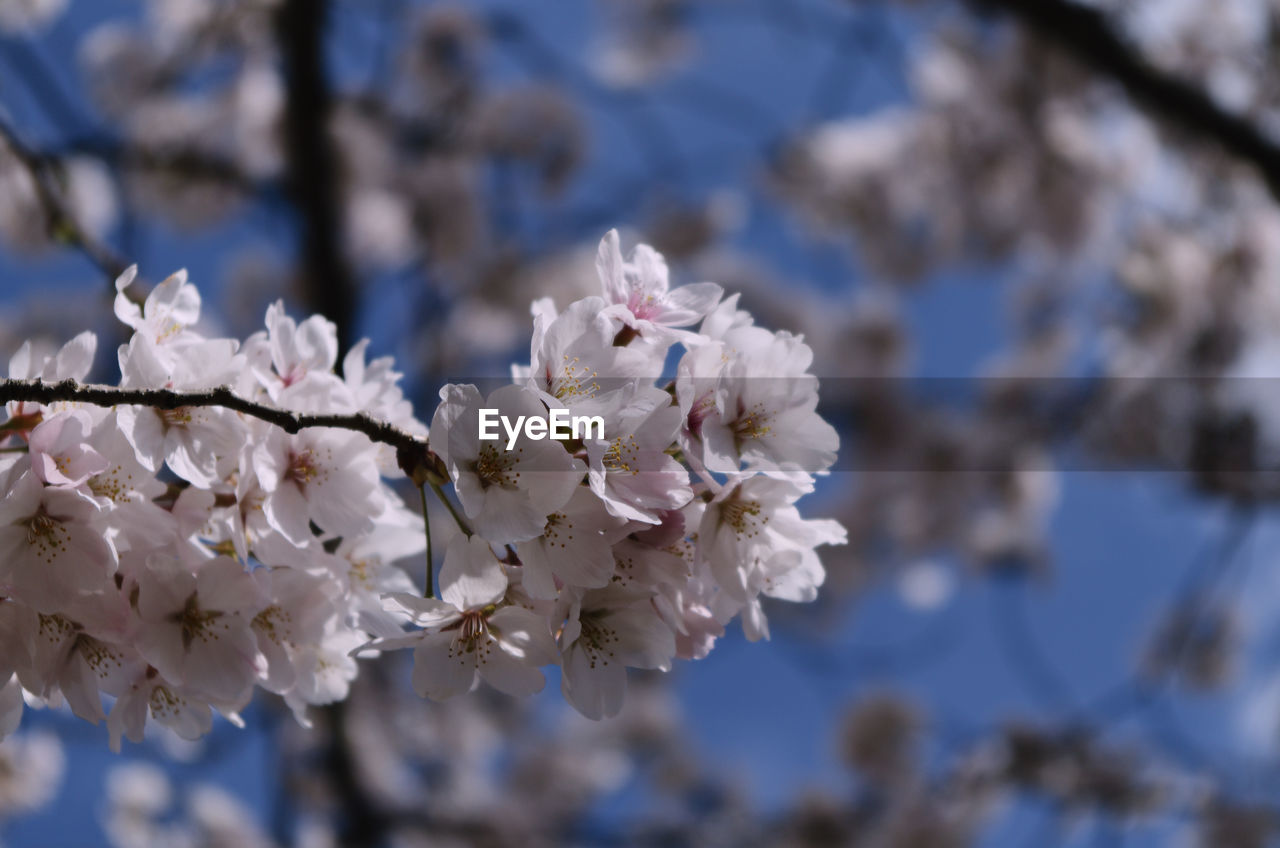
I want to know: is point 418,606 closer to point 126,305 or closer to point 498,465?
point 498,465

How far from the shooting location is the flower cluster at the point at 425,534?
68cm

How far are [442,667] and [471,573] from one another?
0.12 metres

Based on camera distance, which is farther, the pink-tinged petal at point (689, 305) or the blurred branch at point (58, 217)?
the blurred branch at point (58, 217)

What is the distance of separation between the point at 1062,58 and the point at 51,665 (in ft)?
14.3

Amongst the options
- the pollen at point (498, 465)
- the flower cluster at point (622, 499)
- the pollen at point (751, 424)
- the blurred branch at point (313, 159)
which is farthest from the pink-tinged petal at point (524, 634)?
the blurred branch at point (313, 159)

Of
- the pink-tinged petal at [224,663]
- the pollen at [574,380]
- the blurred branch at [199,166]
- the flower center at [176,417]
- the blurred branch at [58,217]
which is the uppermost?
the blurred branch at [199,166]

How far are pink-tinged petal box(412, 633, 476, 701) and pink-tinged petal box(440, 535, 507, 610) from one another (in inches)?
3.1

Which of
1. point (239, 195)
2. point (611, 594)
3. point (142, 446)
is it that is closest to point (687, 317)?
point (611, 594)

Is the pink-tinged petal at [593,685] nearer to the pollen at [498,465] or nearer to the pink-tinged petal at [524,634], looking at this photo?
the pink-tinged petal at [524,634]

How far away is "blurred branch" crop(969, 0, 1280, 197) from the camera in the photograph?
2.77 meters

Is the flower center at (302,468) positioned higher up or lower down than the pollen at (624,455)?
lower down

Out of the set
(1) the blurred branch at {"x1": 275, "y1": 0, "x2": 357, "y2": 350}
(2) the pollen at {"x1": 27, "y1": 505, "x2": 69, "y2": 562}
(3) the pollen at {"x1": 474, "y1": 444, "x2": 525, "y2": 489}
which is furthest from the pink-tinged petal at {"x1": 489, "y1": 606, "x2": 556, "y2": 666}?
(1) the blurred branch at {"x1": 275, "y1": 0, "x2": 357, "y2": 350}

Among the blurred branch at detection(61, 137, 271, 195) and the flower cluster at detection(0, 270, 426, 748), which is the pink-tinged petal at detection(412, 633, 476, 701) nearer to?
the flower cluster at detection(0, 270, 426, 748)

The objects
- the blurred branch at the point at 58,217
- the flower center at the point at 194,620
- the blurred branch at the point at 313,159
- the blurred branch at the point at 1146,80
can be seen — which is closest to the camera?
the flower center at the point at 194,620
